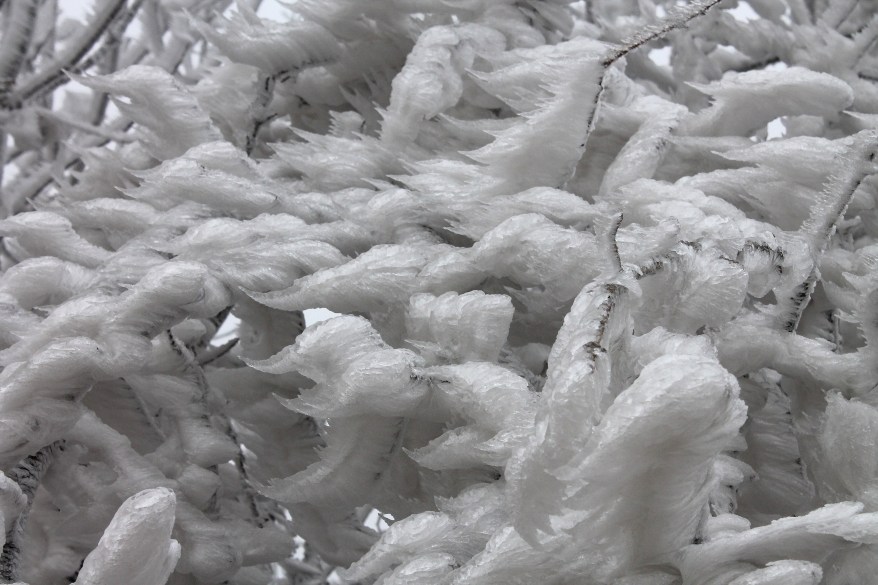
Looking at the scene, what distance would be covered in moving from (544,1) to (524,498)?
1.10ft

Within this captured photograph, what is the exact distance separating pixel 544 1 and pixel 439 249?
0.64 ft

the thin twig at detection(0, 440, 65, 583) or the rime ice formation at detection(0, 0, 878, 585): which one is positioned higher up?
the rime ice formation at detection(0, 0, 878, 585)

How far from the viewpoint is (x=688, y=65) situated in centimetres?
52

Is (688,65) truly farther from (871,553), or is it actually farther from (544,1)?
(871,553)

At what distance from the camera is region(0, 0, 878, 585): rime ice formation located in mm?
237

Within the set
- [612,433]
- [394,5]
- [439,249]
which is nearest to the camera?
[612,433]

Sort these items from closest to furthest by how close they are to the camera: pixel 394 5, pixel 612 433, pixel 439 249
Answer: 1. pixel 612 433
2. pixel 439 249
3. pixel 394 5

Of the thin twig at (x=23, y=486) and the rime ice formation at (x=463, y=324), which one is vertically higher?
the rime ice formation at (x=463, y=324)

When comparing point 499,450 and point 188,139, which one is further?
point 188,139

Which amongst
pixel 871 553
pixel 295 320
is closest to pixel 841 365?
pixel 871 553

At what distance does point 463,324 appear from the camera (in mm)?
320

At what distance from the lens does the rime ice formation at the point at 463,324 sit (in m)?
0.24

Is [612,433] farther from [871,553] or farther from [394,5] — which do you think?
[394,5]

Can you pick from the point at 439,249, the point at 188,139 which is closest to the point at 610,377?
the point at 439,249
